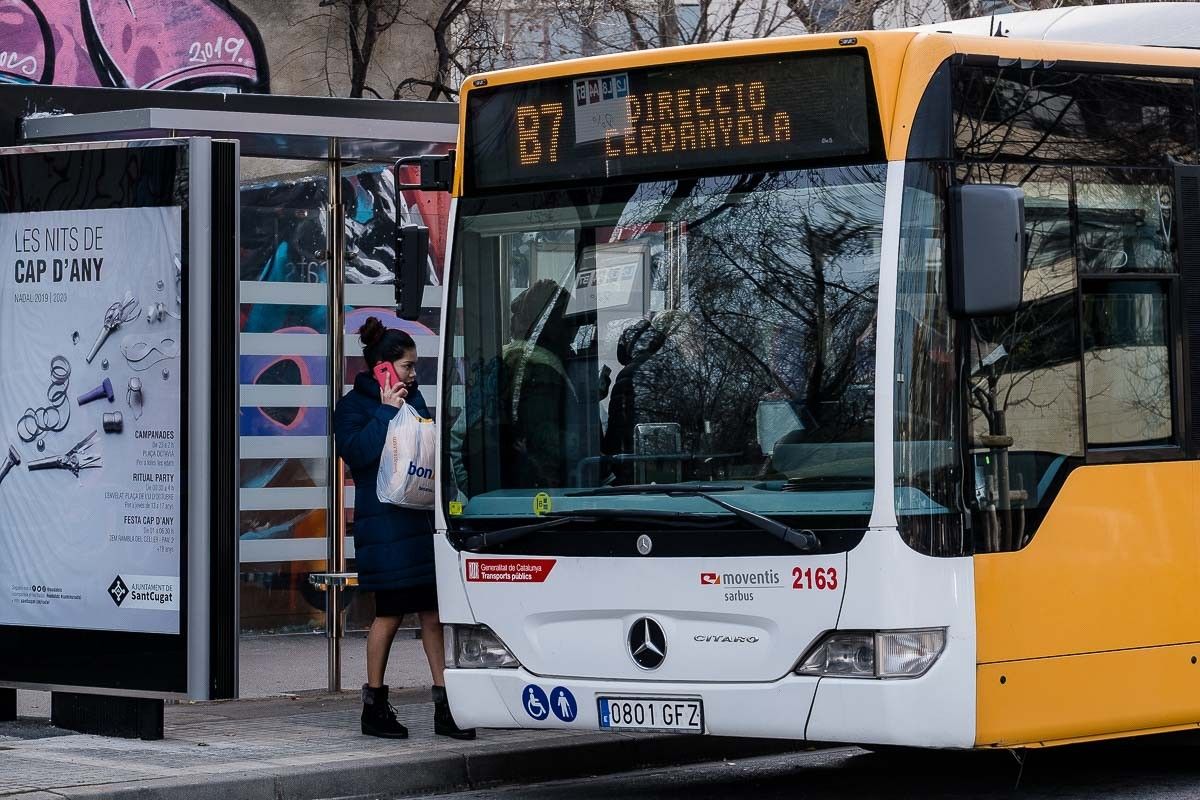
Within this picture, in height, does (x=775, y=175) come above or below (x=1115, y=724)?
above

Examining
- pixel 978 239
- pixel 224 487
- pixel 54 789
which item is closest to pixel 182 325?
pixel 224 487

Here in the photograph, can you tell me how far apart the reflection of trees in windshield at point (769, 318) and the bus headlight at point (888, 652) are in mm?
712

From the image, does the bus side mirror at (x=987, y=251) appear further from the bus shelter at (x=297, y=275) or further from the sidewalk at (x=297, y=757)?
the bus shelter at (x=297, y=275)

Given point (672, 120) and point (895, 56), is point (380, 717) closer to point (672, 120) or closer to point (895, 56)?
point (672, 120)

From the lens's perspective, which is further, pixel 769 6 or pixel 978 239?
pixel 769 6

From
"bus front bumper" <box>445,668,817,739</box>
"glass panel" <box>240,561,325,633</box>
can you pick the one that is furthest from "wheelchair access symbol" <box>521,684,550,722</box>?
"glass panel" <box>240,561,325,633</box>

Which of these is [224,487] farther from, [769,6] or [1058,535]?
[769,6]

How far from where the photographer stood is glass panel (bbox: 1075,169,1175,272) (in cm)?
759

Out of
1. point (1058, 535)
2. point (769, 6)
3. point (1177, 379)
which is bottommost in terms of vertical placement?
point (1058, 535)

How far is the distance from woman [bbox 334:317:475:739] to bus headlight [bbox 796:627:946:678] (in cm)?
268

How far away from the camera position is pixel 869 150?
7.11 meters

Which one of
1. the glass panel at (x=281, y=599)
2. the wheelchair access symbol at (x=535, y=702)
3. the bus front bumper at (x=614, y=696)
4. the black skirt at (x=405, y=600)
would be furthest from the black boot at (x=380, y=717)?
the glass panel at (x=281, y=599)

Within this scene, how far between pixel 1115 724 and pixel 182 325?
4.33m

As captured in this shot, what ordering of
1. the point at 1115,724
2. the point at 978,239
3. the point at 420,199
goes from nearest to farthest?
the point at 978,239, the point at 1115,724, the point at 420,199
